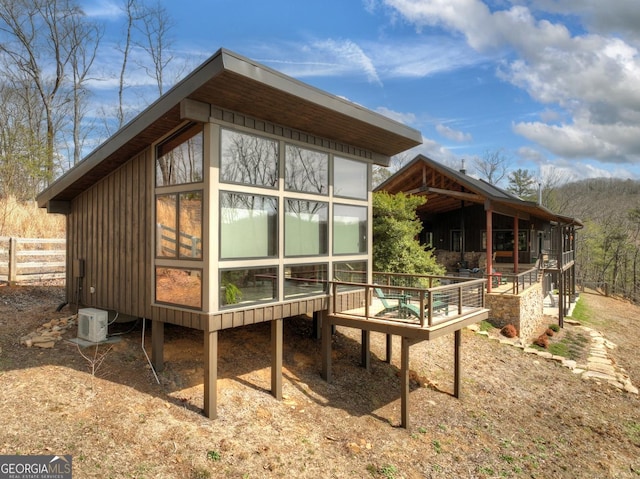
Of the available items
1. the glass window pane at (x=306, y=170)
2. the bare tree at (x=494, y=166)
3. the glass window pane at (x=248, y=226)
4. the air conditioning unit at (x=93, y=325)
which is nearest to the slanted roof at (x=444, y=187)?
the glass window pane at (x=306, y=170)

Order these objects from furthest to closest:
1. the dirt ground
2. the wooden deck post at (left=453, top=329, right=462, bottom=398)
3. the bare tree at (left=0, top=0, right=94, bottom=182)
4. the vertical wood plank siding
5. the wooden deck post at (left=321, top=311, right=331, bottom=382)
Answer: the bare tree at (left=0, top=0, right=94, bottom=182)
the wooden deck post at (left=453, top=329, right=462, bottom=398)
the wooden deck post at (left=321, top=311, right=331, bottom=382)
the vertical wood plank siding
the dirt ground

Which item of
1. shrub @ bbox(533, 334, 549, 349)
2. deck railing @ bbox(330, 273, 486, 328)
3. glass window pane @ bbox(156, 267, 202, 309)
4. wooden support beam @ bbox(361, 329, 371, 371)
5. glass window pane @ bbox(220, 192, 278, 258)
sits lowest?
shrub @ bbox(533, 334, 549, 349)

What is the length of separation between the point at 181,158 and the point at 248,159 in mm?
1080

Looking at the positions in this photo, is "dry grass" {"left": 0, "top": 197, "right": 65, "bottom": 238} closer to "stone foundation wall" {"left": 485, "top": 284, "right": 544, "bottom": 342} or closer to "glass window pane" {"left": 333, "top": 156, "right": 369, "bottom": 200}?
"glass window pane" {"left": 333, "top": 156, "right": 369, "bottom": 200}

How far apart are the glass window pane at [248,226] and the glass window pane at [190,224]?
0.35m

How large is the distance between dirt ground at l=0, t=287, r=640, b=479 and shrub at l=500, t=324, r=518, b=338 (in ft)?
8.08

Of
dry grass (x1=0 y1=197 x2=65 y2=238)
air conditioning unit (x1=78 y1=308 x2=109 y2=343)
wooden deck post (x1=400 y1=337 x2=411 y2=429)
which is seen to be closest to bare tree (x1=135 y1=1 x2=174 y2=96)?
dry grass (x1=0 y1=197 x2=65 y2=238)

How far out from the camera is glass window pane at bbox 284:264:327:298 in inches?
280

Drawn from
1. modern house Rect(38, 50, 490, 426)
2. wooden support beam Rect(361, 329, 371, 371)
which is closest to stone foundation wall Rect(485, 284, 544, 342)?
wooden support beam Rect(361, 329, 371, 371)

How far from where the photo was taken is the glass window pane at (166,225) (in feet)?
21.3

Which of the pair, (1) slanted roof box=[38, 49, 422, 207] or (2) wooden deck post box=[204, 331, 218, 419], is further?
(2) wooden deck post box=[204, 331, 218, 419]

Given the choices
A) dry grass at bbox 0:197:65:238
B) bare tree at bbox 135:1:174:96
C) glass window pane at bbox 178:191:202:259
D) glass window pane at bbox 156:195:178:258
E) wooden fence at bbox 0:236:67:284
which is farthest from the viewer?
bare tree at bbox 135:1:174:96

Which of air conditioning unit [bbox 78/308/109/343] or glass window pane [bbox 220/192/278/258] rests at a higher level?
glass window pane [bbox 220/192/278/258]

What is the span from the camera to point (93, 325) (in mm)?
7355
